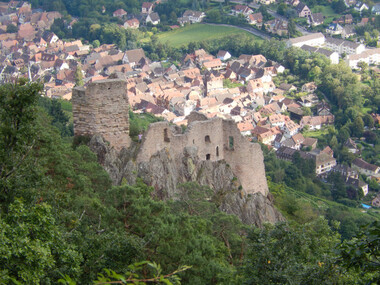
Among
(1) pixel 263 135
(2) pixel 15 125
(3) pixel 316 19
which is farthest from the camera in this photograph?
(3) pixel 316 19

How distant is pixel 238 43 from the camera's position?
126312 mm

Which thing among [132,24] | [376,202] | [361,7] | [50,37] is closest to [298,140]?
[376,202]

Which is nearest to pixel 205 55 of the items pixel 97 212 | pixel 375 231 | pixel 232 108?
pixel 232 108

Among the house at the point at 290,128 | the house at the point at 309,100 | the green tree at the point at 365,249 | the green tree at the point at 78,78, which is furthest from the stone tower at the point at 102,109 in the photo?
the house at the point at 309,100

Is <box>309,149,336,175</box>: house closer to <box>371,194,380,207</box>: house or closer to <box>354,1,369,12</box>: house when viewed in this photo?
<box>371,194,380,207</box>: house

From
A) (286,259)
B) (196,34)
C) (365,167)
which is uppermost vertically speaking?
(286,259)

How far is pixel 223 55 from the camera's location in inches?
4914

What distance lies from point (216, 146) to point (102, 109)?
615 centimetres

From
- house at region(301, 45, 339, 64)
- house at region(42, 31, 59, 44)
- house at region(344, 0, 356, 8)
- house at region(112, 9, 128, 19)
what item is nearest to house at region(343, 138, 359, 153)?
house at region(301, 45, 339, 64)

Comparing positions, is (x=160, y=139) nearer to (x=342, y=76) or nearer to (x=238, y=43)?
(x=342, y=76)

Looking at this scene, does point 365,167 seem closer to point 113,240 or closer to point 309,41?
point 309,41

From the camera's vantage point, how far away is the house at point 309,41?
124 metres

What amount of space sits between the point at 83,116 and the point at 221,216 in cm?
766

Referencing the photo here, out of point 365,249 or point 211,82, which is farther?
point 211,82
